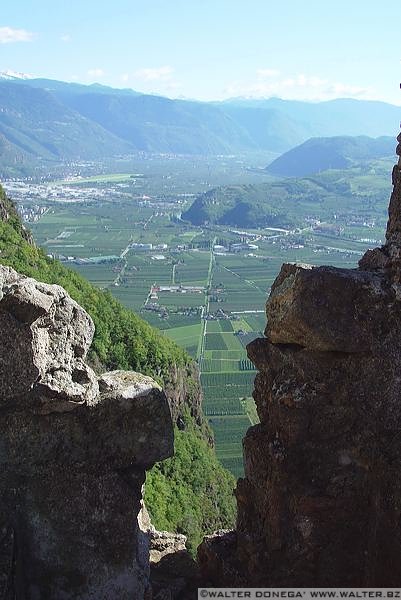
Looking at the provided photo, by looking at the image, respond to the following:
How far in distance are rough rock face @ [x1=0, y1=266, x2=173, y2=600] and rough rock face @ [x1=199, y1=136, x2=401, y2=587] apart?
104 inches

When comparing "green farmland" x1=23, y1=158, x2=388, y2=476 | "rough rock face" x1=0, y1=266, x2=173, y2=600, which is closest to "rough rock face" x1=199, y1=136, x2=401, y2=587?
"rough rock face" x1=0, y1=266, x2=173, y2=600

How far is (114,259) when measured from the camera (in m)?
171

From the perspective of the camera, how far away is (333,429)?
11375 millimetres

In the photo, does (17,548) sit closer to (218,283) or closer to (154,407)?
(154,407)

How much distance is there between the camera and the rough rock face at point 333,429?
11117mm

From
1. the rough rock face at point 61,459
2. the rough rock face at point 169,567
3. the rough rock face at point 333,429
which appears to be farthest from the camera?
the rough rock face at point 169,567

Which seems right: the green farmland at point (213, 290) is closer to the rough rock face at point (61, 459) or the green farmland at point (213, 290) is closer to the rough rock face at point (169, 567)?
the rough rock face at point (169, 567)

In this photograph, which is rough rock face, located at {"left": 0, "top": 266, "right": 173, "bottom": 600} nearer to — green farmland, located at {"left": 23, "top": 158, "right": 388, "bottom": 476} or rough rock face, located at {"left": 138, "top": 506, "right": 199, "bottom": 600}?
rough rock face, located at {"left": 138, "top": 506, "right": 199, "bottom": 600}

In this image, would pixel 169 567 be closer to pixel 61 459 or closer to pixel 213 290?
pixel 61 459

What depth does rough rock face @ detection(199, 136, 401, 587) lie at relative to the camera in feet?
36.5

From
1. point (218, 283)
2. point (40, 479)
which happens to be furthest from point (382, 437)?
point (218, 283)

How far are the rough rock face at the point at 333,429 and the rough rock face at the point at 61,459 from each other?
265cm

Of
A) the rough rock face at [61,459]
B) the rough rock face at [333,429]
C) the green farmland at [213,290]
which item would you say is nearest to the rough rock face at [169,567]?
the rough rock face at [61,459]

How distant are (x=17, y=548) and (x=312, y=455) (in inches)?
215
